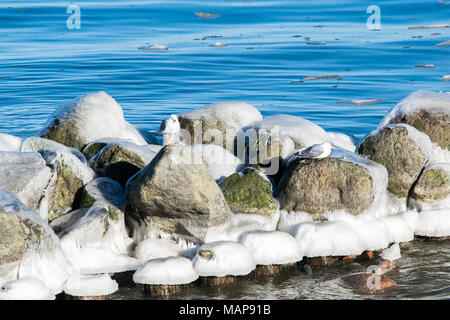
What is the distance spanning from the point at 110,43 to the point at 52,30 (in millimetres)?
2590

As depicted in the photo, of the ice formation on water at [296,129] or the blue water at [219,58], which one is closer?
the ice formation on water at [296,129]

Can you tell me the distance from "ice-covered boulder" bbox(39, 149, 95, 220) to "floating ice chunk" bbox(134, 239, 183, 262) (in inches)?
41.6

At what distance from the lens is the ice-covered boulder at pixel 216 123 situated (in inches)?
372

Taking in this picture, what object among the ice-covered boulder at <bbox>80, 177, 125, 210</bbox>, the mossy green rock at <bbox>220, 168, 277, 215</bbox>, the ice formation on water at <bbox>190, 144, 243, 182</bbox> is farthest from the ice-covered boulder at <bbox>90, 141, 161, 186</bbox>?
the mossy green rock at <bbox>220, 168, 277, 215</bbox>

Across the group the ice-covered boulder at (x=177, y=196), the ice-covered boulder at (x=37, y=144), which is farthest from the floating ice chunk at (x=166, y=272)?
the ice-covered boulder at (x=37, y=144)

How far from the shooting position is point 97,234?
279 inches

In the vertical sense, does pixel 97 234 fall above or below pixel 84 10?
below

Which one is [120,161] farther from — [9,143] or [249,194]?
[9,143]

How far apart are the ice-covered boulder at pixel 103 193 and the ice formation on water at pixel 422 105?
3.50 metres

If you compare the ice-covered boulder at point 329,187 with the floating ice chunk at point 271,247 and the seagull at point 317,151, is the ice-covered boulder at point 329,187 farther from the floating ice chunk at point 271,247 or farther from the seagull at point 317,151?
the floating ice chunk at point 271,247

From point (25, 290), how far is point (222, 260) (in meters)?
1.84
